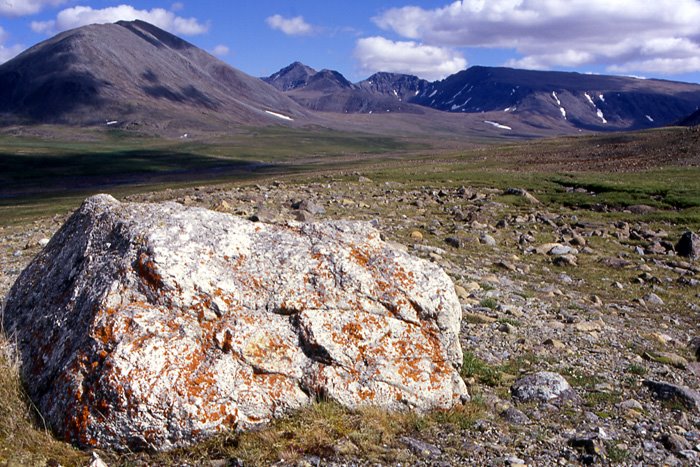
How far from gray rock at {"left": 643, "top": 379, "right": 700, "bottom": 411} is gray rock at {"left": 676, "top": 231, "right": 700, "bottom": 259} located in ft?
48.5

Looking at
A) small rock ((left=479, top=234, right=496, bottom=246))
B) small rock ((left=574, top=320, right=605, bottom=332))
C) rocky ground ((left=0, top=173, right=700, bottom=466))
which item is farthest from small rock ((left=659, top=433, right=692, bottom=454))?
small rock ((left=479, top=234, right=496, bottom=246))

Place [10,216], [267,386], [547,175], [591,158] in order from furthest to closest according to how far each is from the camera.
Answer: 1. [591,158]
2. [10,216]
3. [547,175]
4. [267,386]

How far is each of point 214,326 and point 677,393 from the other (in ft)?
23.7

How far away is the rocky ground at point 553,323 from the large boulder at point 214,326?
2.91ft

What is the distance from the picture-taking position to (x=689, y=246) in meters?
22.4

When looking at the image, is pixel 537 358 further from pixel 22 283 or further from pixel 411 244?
pixel 411 244

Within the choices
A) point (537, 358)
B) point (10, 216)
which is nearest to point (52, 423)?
point (537, 358)

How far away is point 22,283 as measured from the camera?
9.66 meters

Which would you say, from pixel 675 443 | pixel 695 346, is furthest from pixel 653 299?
pixel 675 443

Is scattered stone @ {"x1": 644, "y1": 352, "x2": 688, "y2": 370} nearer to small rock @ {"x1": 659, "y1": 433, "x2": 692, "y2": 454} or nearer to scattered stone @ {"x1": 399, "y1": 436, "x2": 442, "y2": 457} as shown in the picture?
small rock @ {"x1": 659, "y1": 433, "x2": 692, "y2": 454}

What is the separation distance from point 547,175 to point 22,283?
39266 millimetres

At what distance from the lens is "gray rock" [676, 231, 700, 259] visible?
22156mm

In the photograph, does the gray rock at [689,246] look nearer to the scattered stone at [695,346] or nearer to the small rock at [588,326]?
the scattered stone at [695,346]

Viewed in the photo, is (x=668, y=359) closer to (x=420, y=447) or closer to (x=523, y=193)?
(x=420, y=447)
